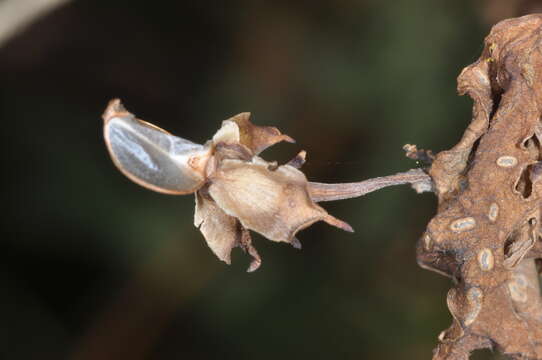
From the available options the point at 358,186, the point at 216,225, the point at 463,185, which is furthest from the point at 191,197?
the point at 463,185

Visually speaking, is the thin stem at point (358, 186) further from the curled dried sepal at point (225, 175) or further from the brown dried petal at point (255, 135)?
the brown dried petal at point (255, 135)

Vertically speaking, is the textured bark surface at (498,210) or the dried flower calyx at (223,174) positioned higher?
the textured bark surface at (498,210)

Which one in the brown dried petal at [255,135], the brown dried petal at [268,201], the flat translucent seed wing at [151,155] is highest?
the brown dried petal at [255,135]

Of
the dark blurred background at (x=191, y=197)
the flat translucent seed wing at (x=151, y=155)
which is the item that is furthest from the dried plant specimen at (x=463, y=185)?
the dark blurred background at (x=191, y=197)

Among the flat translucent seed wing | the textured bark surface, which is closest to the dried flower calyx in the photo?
the flat translucent seed wing

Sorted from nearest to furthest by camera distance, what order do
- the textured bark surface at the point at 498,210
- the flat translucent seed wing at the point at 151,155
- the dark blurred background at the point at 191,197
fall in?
the flat translucent seed wing at the point at 151,155
the textured bark surface at the point at 498,210
the dark blurred background at the point at 191,197

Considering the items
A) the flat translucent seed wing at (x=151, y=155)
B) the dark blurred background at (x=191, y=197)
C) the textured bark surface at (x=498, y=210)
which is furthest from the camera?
the dark blurred background at (x=191, y=197)

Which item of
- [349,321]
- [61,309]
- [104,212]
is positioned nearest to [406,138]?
[349,321]

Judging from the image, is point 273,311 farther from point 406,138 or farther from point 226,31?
point 226,31

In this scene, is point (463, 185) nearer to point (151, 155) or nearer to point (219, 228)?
point (219, 228)
